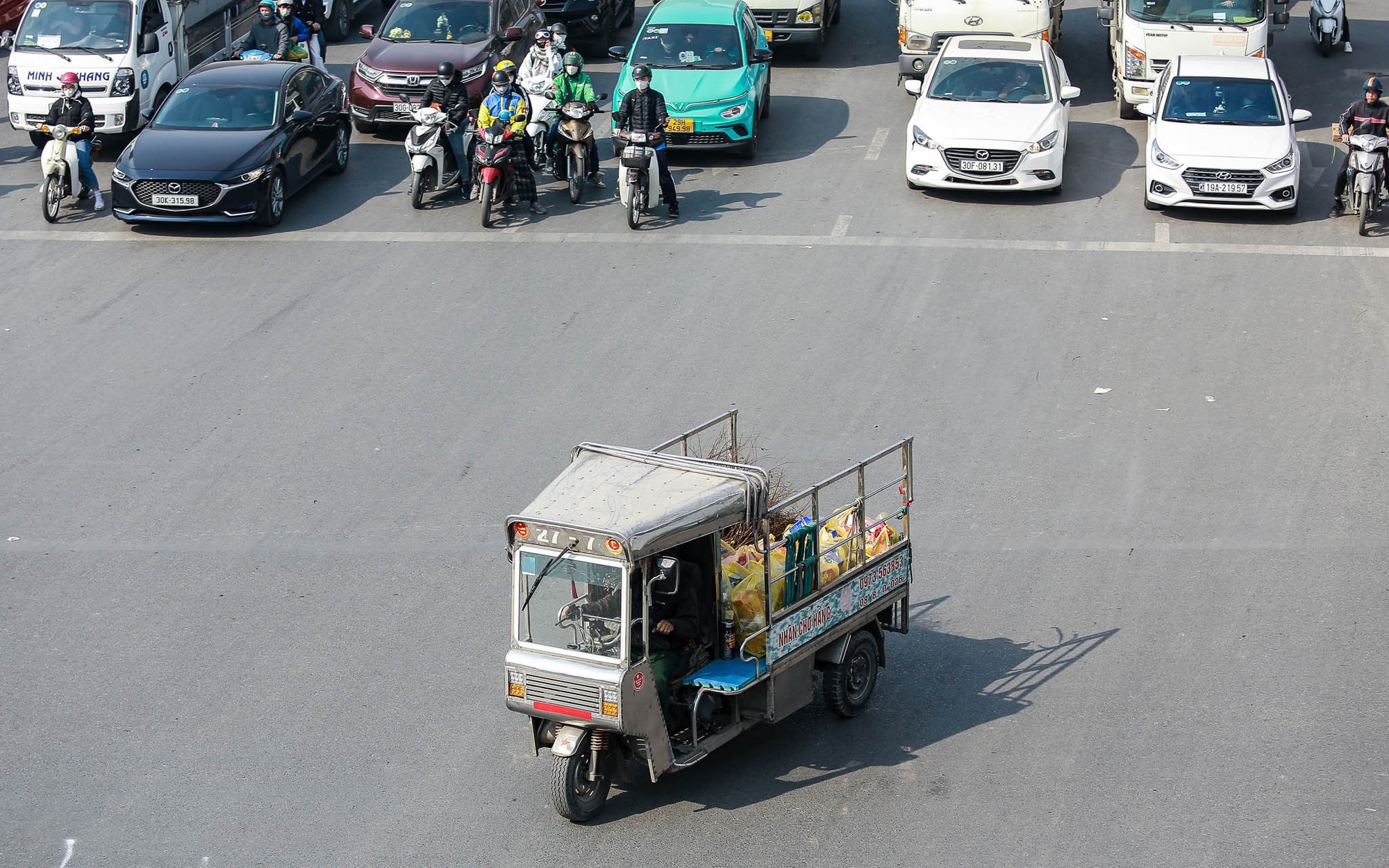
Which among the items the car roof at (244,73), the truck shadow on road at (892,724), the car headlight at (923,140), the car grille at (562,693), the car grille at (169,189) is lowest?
the truck shadow on road at (892,724)

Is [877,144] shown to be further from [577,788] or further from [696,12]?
[577,788]

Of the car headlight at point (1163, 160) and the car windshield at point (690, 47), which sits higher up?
the car windshield at point (690, 47)

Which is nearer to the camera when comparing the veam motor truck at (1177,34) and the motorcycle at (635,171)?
the motorcycle at (635,171)

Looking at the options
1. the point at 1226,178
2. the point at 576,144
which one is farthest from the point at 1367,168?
the point at 576,144

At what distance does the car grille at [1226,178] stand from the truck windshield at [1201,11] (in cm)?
441

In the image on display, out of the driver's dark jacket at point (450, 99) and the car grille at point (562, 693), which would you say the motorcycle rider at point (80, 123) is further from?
the car grille at point (562, 693)

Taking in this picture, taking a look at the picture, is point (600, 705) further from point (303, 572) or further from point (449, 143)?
point (449, 143)

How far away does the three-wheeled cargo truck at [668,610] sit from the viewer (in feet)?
27.8

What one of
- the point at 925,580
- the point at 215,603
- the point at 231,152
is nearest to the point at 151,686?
the point at 215,603

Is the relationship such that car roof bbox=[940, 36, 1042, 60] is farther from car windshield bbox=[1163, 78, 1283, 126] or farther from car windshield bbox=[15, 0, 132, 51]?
car windshield bbox=[15, 0, 132, 51]

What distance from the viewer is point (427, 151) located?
19828 millimetres

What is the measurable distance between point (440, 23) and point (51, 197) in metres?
6.24

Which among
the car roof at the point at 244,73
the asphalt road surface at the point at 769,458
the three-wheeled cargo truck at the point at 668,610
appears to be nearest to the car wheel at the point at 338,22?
the asphalt road surface at the point at 769,458

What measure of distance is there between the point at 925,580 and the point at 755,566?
2512 mm
